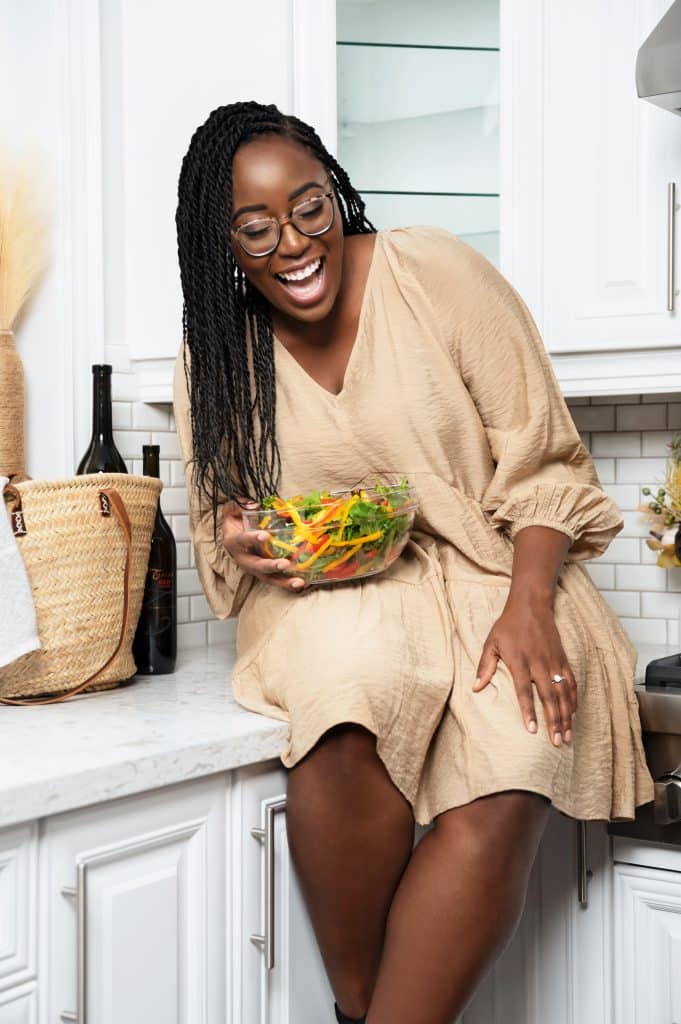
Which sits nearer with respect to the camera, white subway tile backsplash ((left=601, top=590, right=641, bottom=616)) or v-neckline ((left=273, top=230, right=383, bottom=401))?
v-neckline ((left=273, top=230, right=383, bottom=401))

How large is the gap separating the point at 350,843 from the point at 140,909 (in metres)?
0.25

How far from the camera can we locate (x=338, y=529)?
141 centimetres

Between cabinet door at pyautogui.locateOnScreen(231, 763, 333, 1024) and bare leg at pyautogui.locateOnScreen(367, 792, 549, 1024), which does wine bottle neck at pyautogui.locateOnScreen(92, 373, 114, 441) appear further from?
bare leg at pyautogui.locateOnScreen(367, 792, 549, 1024)

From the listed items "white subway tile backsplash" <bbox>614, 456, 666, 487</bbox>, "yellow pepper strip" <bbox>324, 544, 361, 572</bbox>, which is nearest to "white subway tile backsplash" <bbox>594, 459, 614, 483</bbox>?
"white subway tile backsplash" <bbox>614, 456, 666, 487</bbox>

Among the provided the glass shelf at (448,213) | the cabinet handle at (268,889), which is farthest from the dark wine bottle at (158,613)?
the glass shelf at (448,213)

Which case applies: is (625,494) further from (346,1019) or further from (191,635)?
(346,1019)

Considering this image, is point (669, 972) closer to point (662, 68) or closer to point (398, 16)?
point (662, 68)

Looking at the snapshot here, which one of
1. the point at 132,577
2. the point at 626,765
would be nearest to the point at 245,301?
the point at 132,577

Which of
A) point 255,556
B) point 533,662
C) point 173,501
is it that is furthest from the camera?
point 173,501

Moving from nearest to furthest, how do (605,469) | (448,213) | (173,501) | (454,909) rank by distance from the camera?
(454,909), (448,213), (173,501), (605,469)

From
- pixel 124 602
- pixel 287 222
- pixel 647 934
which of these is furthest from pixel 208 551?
pixel 647 934

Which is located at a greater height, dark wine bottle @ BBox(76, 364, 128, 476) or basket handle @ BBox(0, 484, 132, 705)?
dark wine bottle @ BBox(76, 364, 128, 476)

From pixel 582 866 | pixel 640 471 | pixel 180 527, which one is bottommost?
pixel 582 866

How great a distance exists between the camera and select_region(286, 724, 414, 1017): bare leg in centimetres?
133
